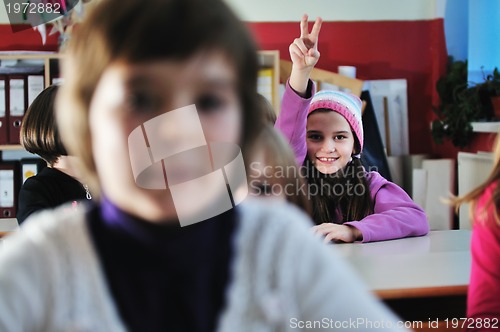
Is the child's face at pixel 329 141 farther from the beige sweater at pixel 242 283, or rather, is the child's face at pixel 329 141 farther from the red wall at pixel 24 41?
the red wall at pixel 24 41

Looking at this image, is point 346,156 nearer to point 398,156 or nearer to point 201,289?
point 201,289

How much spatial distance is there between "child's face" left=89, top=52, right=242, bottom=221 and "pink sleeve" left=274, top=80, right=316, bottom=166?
1.44m

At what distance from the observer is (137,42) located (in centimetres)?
42

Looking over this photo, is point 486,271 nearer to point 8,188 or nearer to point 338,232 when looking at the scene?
point 338,232

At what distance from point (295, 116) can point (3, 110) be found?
2524 mm

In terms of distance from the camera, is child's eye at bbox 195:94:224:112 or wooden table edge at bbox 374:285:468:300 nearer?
child's eye at bbox 195:94:224:112

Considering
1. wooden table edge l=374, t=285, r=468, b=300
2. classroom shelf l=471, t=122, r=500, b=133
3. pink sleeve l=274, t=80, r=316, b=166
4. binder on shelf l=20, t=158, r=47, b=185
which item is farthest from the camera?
binder on shelf l=20, t=158, r=47, b=185

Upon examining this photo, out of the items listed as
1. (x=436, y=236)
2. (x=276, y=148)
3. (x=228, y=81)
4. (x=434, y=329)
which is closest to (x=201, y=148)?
(x=228, y=81)

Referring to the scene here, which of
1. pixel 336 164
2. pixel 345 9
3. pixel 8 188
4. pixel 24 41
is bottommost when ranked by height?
pixel 8 188

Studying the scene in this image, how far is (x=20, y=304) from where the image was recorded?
44cm

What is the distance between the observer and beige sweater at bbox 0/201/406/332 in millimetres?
444

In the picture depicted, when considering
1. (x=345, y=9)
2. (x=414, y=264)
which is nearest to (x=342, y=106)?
(x=414, y=264)

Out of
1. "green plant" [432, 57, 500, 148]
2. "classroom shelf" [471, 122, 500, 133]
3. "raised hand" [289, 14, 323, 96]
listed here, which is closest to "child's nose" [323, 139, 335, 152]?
"raised hand" [289, 14, 323, 96]

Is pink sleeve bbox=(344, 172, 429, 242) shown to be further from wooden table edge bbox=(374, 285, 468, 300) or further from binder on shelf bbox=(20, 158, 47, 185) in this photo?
binder on shelf bbox=(20, 158, 47, 185)
